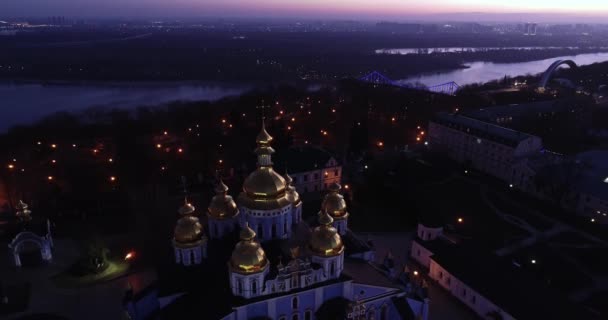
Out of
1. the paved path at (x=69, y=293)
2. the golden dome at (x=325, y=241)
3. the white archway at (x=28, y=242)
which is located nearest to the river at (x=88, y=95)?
the white archway at (x=28, y=242)

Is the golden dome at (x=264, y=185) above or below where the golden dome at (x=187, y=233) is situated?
above

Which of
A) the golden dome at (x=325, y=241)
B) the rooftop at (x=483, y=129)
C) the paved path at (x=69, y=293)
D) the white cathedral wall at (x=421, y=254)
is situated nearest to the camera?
the golden dome at (x=325, y=241)

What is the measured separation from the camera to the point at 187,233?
15.9 m

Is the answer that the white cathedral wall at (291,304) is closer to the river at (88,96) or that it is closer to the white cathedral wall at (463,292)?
the white cathedral wall at (463,292)

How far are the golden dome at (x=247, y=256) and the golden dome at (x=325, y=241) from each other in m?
1.90

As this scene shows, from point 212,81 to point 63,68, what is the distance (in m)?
28.3

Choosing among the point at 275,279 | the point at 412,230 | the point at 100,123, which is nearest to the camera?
the point at 275,279

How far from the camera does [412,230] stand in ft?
79.8

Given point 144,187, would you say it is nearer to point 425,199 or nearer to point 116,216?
point 116,216

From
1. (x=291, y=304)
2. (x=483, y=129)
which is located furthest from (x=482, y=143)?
(x=291, y=304)

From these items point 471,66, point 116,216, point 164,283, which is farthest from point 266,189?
point 471,66

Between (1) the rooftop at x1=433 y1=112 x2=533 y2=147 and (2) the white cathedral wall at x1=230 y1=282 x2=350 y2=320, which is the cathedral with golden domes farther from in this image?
(1) the rooftop at x1=433 y1=112 x2=533 y2=147

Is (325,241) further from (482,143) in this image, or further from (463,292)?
(482,143)

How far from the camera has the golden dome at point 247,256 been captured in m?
13.7
